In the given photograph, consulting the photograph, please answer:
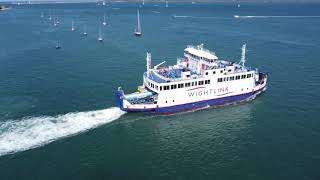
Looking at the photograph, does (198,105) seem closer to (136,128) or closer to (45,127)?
(136,128)

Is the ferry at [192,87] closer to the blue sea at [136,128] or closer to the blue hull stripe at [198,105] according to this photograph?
the blue hull stripe at [198,105]

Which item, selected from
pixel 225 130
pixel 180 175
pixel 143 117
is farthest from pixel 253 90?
pixel 180 175

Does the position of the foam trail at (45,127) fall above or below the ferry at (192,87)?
below

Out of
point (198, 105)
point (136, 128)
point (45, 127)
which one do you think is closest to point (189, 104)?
point (198, 105)

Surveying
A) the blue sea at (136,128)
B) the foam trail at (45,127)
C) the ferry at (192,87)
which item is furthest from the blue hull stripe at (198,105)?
the foam trail at (45,127)

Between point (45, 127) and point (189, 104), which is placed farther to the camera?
point (189, 104)

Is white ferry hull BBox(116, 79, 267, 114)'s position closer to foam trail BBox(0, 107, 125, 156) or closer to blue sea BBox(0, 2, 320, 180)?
blue sea BBox(0, 2, 320, 180)
